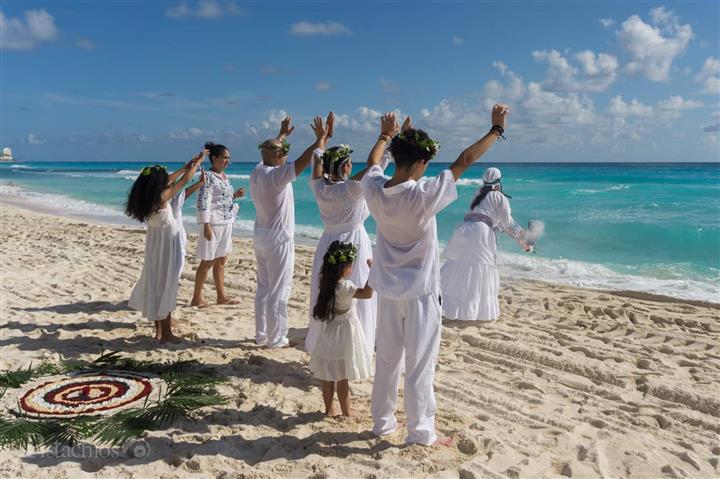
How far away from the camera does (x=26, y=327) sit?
622 cm

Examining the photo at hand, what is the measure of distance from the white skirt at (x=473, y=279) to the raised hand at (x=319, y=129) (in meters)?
2.91

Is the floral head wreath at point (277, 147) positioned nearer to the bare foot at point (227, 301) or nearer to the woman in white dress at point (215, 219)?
the woman in white dress at point (215, 219)

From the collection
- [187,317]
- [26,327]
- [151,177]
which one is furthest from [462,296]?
[26,327]

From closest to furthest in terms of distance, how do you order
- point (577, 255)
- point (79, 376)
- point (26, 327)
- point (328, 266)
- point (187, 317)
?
point (328, 266)
point (79, 376)
point (26, 327)
point (187, 317)
point (577, 255)

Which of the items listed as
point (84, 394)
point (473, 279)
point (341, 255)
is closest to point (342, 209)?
point (341, 255)

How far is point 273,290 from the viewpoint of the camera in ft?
17.9

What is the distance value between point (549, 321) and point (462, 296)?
3.92 feet

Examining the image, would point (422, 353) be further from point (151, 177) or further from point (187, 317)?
point (187, 317)

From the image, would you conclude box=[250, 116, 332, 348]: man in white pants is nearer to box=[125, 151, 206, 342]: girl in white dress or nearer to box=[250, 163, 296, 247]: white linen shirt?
box=[250, 163, 296, 247]: white linen shirt

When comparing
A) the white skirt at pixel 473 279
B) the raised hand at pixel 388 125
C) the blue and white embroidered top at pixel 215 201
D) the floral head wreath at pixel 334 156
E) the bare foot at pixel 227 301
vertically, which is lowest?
the bare foot at pixel 227 301

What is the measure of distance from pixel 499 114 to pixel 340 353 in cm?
189

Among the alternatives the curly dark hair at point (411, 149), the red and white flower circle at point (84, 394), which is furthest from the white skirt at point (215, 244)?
the curly dark hair at point (411, 149)

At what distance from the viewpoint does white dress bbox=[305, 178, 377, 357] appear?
4426mm

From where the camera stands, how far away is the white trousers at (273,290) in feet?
17.8
